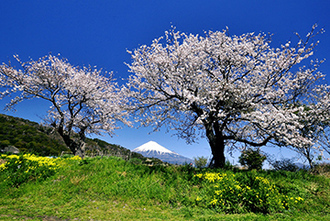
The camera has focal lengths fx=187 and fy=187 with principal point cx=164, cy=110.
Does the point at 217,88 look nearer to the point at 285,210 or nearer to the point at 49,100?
the point at 285,210

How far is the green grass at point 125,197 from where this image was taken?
A: 20.4 ft

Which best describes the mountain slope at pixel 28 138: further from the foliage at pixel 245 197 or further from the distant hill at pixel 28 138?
the foliage at pixel 245 197

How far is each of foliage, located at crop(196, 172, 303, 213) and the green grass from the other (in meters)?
0.23

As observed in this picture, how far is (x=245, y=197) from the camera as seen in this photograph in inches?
287

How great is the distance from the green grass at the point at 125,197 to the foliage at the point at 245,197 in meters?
0.23

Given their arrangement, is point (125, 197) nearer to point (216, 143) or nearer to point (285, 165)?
point (216, 143)

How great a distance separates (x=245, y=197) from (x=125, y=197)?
15.6 feet

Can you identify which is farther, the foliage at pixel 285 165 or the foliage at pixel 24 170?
the foliage at pixel 285 165

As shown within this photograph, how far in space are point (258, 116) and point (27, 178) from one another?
38.2 ft

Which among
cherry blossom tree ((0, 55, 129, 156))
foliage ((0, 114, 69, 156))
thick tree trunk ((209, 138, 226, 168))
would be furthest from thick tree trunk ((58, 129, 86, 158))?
foliage ((0, 114, 69, 156))

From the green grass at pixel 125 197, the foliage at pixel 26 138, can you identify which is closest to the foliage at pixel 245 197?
the green grass at pixel 125 197

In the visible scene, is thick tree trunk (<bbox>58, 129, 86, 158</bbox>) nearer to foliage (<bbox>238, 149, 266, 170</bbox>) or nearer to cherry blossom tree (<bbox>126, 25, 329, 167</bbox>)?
cherry blossom tree (<bbox>126, 25, 329, 167</bbox>)

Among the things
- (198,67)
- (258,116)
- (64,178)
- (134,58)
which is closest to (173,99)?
(198,67)

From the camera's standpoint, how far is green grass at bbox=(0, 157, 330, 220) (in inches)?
245
